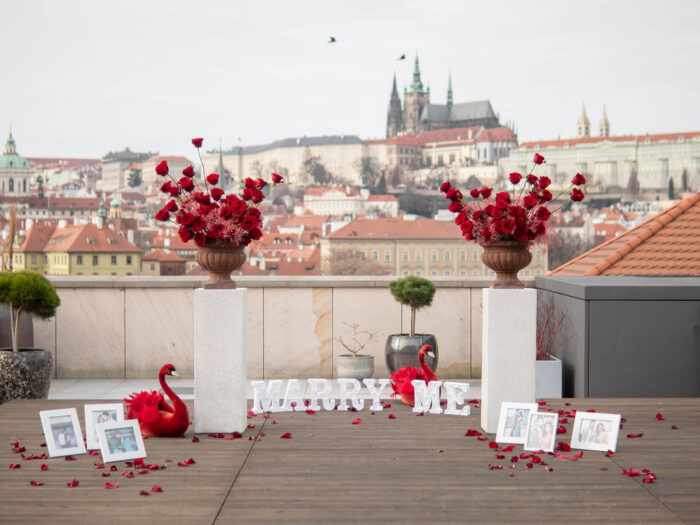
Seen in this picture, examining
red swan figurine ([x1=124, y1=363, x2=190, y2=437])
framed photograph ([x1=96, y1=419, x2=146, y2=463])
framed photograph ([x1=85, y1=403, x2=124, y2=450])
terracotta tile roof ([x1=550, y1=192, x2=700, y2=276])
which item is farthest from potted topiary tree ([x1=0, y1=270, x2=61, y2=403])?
terracotta tile roof ([x1=550, y1=192, x2=700, y2=276])

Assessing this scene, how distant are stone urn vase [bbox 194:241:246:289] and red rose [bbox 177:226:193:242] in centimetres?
11

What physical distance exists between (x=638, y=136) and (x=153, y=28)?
6286 cm

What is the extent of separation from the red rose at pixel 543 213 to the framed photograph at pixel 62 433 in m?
2.50

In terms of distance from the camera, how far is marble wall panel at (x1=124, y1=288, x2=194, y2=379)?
9.21 metres

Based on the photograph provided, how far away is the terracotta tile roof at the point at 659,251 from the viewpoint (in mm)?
9047

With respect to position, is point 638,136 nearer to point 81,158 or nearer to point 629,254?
point 81,158

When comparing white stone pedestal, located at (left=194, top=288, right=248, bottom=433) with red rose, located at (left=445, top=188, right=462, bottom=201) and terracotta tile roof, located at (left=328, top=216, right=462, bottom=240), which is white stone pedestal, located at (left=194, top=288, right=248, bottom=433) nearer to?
red rose, located at (left=445, top=188, right=462, bottom=201)

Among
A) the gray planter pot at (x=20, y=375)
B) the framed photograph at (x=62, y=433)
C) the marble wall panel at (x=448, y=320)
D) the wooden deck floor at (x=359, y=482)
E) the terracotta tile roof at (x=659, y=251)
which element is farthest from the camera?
the marble wall panel at (x=448, y=320)

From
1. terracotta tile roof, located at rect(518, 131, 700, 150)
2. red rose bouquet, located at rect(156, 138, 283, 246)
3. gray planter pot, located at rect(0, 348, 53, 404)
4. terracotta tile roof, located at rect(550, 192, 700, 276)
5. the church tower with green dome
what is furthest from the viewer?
terracotta tile roof, located at rect(518, 131, 700, 150)

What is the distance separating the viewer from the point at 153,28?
338 ft

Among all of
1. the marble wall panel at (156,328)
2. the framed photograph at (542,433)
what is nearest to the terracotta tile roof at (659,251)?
the marble wall panel at (156,328)

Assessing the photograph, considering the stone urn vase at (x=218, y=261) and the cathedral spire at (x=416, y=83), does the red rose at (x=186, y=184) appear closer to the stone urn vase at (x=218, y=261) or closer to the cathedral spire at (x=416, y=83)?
the stone urn vase at (x=218, y=261)

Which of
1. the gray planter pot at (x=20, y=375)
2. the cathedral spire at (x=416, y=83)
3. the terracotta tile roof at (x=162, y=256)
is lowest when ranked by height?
the terracotta tile roof at (x=162, y=256)

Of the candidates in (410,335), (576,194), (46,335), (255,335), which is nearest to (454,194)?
(576,194)
